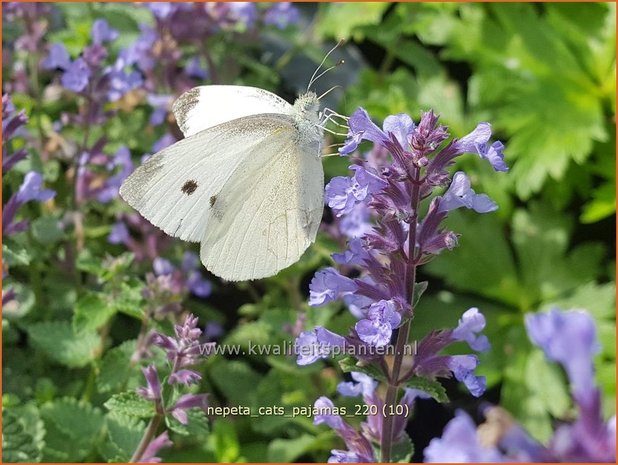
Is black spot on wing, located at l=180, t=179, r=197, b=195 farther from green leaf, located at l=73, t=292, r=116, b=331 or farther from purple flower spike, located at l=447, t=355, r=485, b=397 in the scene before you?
purple flower spike, located at l=447, t=355, r=485, b=397

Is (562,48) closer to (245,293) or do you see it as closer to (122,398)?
(245,293)

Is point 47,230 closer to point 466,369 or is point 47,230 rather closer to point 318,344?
point 318,344

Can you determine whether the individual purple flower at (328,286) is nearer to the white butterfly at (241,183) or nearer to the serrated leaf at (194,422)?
Result: the white butterfly at (241,183)

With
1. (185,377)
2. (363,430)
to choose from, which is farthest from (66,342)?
(363,430)

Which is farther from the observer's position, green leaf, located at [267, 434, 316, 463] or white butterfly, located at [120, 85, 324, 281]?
green leaf, located at [267, 434, 316, 463]

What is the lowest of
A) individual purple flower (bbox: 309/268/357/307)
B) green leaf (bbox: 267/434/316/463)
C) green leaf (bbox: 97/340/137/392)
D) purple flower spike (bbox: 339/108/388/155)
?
green leaf (bbox: 267/434/316/463)

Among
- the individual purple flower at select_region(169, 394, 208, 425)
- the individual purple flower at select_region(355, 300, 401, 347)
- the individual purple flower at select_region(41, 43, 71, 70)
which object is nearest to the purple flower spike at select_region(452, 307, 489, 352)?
the individual purple flower at select_region(355, 300, 401, 347)

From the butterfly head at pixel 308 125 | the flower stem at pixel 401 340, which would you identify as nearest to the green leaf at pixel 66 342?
the butterfly head at pixel 308 125
